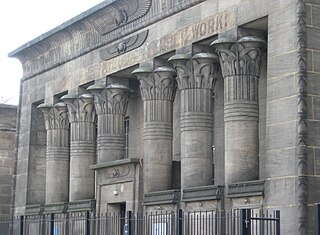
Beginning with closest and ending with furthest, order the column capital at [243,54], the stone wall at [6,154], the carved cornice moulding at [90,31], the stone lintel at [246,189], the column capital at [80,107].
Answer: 1. the stone lintel at [246,189]
2. the column capital at [243,54]
3. the carved cornice moulding at [90,31]
4. the column capital at [80,107]
5. the stone wall at [6,154]

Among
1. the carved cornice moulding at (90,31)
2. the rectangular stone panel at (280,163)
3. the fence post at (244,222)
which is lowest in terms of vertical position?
the fence post at (244,222)

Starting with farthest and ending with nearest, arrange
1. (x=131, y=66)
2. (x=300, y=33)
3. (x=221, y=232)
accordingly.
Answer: (x=131, y=66)
(x=221, y=232)
(x=300, y=33)

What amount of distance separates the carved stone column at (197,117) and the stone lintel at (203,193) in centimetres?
33

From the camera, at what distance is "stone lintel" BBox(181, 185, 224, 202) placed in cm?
2366

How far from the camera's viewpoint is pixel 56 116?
33312 mm

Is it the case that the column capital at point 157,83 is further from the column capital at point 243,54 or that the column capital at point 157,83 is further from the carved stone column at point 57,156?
the carved stone column at point 57,156

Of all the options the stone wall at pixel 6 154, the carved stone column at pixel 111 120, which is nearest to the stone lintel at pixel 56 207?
the carved stone column at pixel 111 120

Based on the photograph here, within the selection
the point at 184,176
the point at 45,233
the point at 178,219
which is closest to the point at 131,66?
the point at 184,176

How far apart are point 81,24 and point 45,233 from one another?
27.4 ft

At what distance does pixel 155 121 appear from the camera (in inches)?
1065

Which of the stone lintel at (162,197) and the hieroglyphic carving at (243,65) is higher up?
the hieroglyphic carving at (243,65)

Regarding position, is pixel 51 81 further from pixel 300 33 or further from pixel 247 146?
pixel 300 33

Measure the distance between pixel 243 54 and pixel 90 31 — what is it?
31.2ft

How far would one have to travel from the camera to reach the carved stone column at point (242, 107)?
2338 cm
